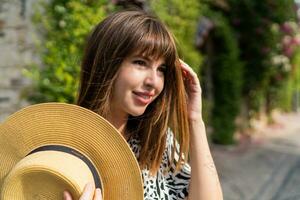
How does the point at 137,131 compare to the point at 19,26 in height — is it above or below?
above

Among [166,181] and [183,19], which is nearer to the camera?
[166,181]

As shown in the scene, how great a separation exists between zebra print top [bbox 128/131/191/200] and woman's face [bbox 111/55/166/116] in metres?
0.22

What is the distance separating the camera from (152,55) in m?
1.51

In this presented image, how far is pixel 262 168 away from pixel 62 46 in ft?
14.0

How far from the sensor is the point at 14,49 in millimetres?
3748

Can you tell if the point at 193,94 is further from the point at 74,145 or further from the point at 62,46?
the point at 62,46

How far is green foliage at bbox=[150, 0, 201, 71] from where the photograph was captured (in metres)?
4.88

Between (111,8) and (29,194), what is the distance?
95.3 inches

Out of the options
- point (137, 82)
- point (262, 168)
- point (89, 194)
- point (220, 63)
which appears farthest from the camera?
point (220, 63)

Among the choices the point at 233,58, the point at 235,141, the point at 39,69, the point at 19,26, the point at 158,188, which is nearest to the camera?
the point at 158,188

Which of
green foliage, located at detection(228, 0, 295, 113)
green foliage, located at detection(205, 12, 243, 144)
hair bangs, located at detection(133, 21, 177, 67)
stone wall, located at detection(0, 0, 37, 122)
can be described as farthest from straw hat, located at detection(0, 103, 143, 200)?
green foliage, located at detection(228, 0, 295, 113)

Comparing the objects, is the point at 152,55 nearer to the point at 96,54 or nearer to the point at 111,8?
the point at 96,54

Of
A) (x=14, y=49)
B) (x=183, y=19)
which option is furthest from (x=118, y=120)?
(x=183, y=19)

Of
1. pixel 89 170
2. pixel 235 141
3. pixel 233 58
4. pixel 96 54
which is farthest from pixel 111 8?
pixel 235 141
